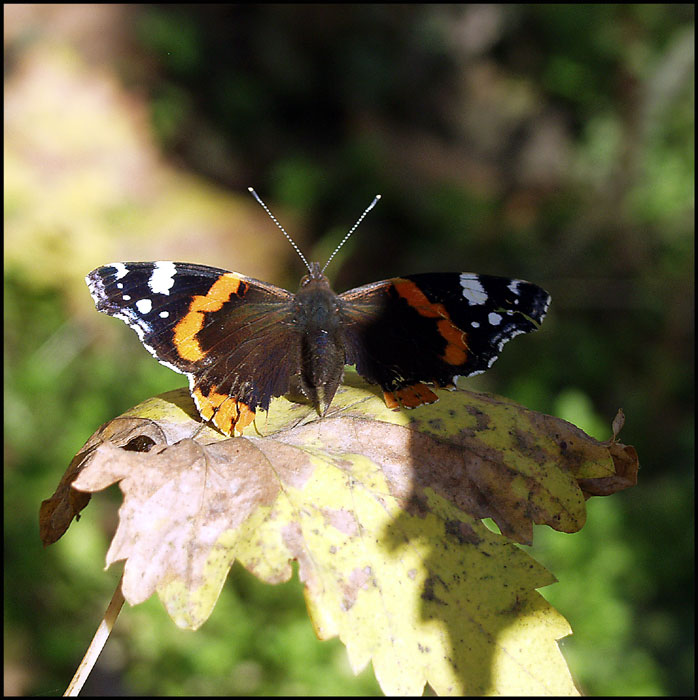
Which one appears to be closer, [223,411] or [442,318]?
[223,411]

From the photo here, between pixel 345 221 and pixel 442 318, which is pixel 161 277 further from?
pixel 345 221

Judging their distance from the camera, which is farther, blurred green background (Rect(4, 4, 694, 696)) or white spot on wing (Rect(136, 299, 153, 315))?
blurred green background (Rect(4, 4, 694, 696))

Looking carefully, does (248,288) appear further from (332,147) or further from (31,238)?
(332,147)

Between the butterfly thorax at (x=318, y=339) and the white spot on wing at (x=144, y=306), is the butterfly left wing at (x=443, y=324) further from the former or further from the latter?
the white spot on wing at (x=144, y=306)

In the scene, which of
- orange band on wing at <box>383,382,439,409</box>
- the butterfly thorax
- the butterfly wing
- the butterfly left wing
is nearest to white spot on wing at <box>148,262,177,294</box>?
the butterfly wing

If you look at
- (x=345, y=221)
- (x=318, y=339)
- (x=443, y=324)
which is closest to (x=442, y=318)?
(x=443, y=324)

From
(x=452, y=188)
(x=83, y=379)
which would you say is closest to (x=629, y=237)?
(x=452, y=188)

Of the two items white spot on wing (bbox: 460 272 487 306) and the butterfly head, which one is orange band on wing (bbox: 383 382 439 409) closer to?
white spot on wing (bbox: 460 272 487 306)

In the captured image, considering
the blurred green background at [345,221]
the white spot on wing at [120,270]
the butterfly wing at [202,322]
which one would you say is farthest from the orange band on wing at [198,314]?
A: the blurred green background at [345,221]
